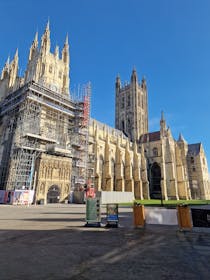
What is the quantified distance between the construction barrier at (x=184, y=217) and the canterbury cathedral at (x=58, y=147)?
76.6 ft

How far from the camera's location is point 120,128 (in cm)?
7050

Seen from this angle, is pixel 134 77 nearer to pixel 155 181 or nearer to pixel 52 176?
pixel 155 181

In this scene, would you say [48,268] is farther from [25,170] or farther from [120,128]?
[120,128]

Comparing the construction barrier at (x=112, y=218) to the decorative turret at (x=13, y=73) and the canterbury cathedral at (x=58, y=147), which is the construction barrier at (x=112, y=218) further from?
the decorative turret at (x=13, y=73)

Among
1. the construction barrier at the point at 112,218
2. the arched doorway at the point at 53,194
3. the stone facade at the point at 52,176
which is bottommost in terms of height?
the construction barrier at the point at 112,218

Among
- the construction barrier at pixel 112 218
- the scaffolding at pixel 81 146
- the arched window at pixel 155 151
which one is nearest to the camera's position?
the construction barrier at pixel 112 218

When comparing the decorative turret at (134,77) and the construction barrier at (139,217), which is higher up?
Result: the decorative turret at (134,77)

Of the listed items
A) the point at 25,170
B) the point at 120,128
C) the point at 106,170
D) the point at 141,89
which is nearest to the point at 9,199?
the point at 25,170

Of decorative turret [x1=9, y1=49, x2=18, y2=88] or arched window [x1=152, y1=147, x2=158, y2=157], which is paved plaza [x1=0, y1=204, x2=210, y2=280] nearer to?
decorative turret [x1=9, y1=49, x2=18, y2=88]

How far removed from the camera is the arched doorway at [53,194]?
30.3 m

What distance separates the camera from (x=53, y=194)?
3073 centimetres

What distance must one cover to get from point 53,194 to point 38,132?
1049cm

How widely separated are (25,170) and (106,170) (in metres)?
19.0

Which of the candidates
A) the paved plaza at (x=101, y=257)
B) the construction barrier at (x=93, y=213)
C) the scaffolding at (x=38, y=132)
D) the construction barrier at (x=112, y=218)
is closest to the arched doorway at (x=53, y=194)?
the scaffolding at (x=38, y=132)
